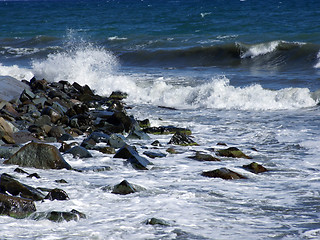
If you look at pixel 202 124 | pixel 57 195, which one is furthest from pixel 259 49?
pixel 57 195

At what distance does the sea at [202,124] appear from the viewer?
4.46m

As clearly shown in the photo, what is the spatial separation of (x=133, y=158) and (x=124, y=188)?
1372 mm

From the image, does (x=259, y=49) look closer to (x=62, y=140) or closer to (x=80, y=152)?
(x=62, y=140)

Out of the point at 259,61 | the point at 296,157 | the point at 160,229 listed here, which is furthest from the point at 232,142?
the point at 259,61

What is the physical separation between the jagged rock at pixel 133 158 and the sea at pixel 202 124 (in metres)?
0.12

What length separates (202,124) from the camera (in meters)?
10.4

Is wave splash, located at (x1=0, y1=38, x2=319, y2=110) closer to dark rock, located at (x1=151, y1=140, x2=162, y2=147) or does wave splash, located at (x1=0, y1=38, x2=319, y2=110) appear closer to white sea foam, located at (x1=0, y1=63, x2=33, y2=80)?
white sea foam, located at (x1=0, y1=63, x2=33, y2=80)

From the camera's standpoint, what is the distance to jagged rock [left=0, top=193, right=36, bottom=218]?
4449mm

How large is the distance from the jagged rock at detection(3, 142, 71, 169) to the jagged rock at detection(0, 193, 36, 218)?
5.13 feet

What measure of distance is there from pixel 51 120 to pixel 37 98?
6.44ft

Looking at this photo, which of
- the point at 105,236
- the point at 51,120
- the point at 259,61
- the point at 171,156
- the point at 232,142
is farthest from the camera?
the point at 259,61

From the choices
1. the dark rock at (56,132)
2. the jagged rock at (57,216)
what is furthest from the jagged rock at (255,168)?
the dark rock at (56,132)

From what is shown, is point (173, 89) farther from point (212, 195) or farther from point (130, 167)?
point (212, 195)

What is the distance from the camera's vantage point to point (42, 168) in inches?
240
